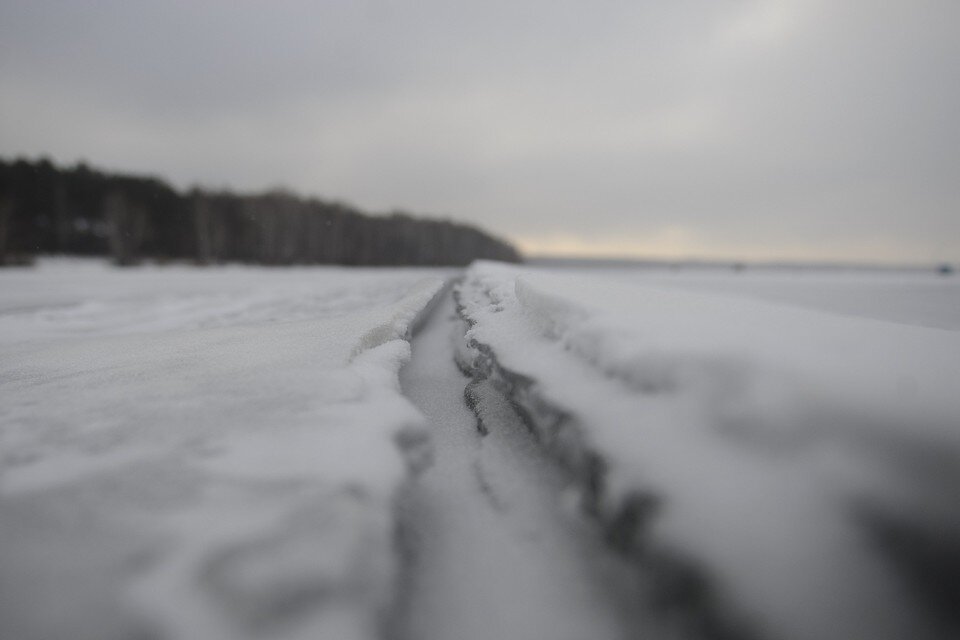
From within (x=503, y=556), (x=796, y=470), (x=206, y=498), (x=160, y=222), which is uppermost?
(x=160, y=222)

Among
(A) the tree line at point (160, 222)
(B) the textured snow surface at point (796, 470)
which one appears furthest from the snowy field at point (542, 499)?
(A) the tree line at point (160, 222)

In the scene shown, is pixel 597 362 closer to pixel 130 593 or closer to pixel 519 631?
pixel 519 631

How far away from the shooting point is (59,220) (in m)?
19.5

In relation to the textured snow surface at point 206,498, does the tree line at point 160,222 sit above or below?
above

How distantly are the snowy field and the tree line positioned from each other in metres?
22.0

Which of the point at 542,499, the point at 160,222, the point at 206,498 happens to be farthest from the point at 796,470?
the point at 160,222

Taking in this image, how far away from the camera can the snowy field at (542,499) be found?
64 centimetres

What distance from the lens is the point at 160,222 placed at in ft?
73.4

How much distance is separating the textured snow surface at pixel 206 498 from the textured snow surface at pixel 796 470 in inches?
23.6

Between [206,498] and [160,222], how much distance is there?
28.7 meters

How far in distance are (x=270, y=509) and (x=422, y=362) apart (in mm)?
1956

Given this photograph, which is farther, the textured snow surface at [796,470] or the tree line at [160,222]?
the tree line at [160,222]

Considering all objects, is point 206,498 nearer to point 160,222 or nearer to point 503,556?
point 503,556

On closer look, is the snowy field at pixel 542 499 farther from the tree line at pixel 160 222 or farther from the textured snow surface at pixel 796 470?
the tree line at pixel 160 222
